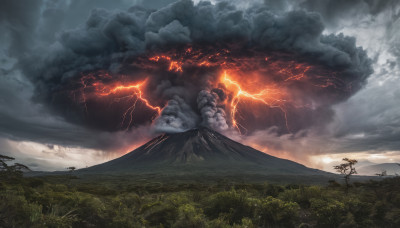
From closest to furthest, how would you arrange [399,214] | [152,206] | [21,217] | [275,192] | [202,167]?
[21,217] → [399,214] → [152,206] → [275,192] → [202,167]

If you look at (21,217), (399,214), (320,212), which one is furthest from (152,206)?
(399,214)

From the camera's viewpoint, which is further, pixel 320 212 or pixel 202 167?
pixel 202 167

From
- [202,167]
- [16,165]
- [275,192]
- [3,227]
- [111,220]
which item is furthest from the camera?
[202,167]

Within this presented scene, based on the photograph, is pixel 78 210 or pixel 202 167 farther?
pixel 202 167

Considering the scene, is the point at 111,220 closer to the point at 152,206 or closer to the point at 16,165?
the point at 152,206

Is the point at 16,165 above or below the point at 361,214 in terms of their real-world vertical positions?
above

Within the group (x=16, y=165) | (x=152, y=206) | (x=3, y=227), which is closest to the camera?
(x=3, y=227)

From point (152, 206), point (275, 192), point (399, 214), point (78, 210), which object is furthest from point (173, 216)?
point (275, 192)

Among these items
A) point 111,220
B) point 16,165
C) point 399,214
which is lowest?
point 111,220

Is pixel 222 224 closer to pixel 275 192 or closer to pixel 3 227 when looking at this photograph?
pixel 3 227
